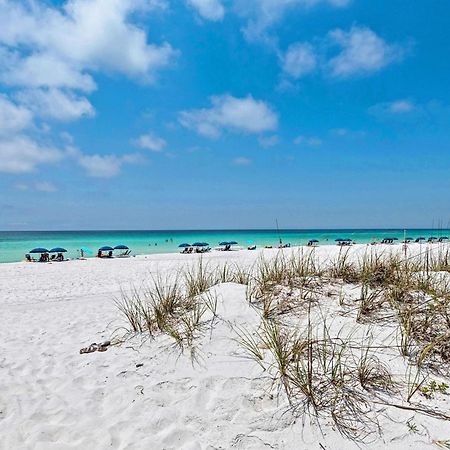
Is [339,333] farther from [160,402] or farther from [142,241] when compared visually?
[142,241]

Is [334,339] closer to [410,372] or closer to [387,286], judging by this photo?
[410,372]

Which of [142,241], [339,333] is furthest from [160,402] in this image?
[142,241]

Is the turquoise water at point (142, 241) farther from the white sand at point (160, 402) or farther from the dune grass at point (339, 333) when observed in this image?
the white sand at point (160, 402)

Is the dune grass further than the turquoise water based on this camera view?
No

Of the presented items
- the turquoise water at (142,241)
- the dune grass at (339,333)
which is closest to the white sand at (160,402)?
the dune grass at (339,333)

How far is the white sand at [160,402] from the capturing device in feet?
7.80

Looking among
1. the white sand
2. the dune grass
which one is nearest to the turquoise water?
the dune grass

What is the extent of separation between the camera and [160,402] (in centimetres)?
292

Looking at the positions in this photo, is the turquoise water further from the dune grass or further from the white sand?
the white sand

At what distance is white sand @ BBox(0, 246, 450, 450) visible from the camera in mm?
2379

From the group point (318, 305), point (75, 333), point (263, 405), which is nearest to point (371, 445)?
point (263, 405)

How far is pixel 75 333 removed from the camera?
5254 millimetres

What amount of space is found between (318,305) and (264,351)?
123 centimetres

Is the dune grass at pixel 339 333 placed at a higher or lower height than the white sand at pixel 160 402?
higher
